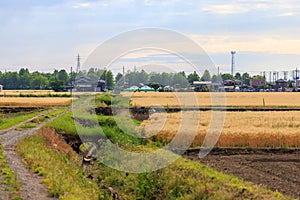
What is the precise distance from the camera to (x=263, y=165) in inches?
971

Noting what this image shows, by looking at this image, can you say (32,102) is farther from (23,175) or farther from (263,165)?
Answer: (23,175)

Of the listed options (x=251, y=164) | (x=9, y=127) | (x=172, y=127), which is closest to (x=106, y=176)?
(x=251, y=164)

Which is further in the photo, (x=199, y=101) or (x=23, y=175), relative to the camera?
(x=199, y=101)

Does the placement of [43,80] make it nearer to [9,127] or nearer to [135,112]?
[135,112]

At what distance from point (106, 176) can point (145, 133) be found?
509 inches

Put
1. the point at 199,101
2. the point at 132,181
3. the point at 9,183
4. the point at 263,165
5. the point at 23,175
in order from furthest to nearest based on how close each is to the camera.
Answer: the point at 199,101 < the point at 263,165 < the point at 132,181 < the point at 23,175 < the point at 9,183

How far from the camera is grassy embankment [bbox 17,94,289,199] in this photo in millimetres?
15655

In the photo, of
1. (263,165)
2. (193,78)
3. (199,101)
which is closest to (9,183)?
(263,165)

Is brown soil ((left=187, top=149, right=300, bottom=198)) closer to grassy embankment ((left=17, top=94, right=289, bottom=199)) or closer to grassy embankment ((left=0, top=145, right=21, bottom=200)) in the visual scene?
grassy embankment ((left=17, top=94, right=289, bottom=199))

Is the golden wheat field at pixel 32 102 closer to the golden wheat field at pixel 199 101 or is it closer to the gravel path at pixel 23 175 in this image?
the golden wheat field at pixel 199 101

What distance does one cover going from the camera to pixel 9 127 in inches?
1249

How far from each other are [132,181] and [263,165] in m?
6.67

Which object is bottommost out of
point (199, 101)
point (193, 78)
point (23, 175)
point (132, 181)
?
point (132, 181)

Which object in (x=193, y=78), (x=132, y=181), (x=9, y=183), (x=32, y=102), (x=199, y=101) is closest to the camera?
(x=9, y=183)
